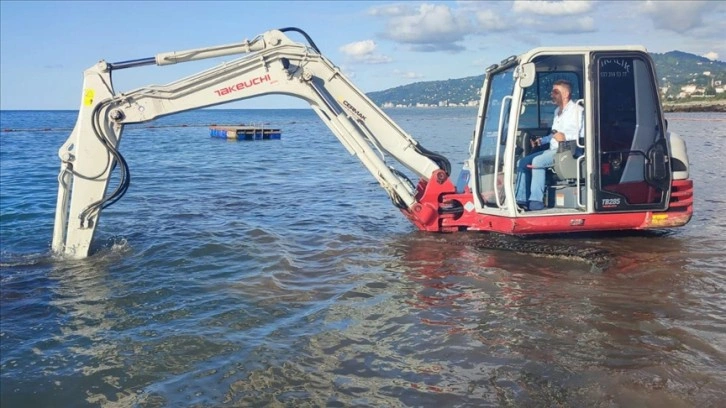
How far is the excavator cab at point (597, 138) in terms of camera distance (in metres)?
8.34

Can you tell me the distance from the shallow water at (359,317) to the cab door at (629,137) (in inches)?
30.8

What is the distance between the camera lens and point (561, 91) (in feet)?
28.7

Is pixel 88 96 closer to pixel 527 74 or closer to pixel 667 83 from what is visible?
Result: pixel 527 74

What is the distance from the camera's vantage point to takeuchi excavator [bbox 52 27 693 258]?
840cm

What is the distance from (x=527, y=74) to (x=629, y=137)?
67.2 inches

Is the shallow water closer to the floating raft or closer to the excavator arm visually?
the excavator arm

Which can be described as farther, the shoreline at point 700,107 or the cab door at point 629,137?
the shoreline at point 700,107

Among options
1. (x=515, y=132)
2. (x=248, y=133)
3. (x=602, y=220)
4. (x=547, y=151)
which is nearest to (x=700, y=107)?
(x=248, y=133)

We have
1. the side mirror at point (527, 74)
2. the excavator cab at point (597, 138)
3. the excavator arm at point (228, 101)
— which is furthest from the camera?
the excavator arm at point (228, 101)

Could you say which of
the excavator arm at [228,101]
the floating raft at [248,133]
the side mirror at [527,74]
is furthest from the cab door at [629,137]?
the floating raft at [248,133]

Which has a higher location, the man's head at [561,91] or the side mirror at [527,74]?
the side mirror at [527,74]

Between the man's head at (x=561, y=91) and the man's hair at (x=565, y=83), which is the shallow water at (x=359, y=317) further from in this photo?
the man's hair at (x=565, y=83)

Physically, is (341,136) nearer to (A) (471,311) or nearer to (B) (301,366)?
(A) (471,311)

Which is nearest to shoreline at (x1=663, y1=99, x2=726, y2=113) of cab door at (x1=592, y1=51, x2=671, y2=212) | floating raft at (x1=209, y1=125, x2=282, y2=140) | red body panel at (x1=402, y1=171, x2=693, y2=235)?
floating raft at (x1=209, y1=125, x2=282, y2=140)
